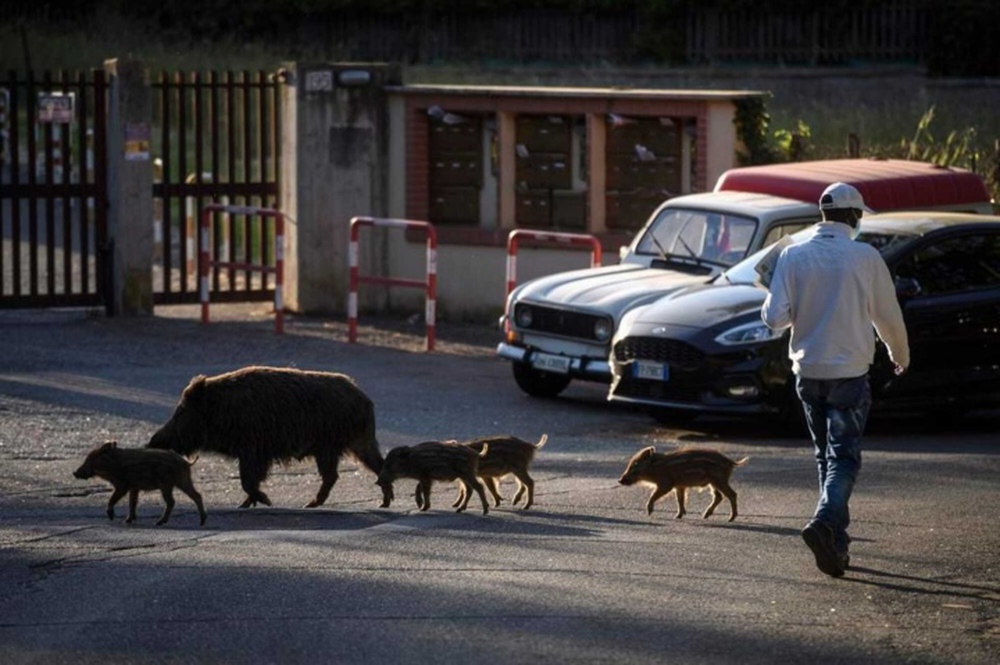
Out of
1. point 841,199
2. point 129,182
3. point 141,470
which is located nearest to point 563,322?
point 141,470

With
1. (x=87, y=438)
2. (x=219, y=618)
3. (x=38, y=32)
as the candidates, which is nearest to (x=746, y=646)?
(x=219, y=618)

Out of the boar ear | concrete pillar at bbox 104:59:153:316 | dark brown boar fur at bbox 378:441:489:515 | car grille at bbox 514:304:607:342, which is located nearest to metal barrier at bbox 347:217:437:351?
car grille at bbox 514:304:607:342

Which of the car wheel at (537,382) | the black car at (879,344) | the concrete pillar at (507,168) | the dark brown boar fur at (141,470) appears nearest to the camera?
the dark brown boar fur at (141,470)

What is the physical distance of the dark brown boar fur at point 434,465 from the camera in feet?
37.4

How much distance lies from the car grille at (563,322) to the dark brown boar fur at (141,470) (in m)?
6.19

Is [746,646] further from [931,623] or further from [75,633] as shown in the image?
[75,633]

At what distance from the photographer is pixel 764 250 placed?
55.5ft

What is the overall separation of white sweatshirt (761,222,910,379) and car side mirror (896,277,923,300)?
5884 millimetres

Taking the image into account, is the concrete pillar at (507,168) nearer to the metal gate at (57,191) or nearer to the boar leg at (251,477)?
the metal gate at (57,191)

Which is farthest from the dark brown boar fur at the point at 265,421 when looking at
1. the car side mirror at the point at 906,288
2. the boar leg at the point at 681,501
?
the car side mirror at the point at 906,288

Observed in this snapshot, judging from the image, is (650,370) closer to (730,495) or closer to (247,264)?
(730,495)

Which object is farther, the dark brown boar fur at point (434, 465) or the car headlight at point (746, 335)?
the car headlight at point (746, 335)

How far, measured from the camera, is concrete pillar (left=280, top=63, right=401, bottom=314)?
74.4 feet

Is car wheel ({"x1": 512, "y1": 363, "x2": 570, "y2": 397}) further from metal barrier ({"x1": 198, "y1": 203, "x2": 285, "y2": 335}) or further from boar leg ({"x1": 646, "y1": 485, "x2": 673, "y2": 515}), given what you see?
boar leg ({"x1": 646, "y1": 485, "x2": 673, "y2": 515})
